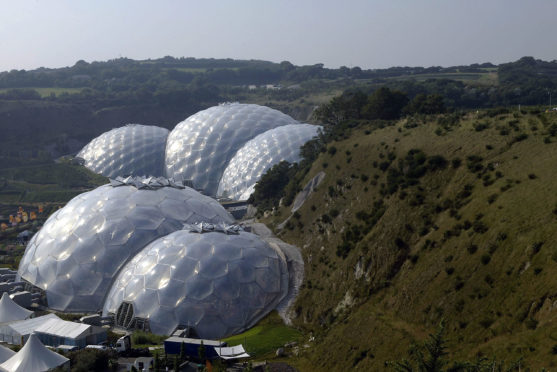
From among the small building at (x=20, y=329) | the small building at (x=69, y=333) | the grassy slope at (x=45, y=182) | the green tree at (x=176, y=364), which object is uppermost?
the green tree at (x=176, y=364)

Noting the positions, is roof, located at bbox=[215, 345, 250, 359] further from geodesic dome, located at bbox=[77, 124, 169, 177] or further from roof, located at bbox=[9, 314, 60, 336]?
geodesic dome, located at bbox=[77, 124, 169, 177]

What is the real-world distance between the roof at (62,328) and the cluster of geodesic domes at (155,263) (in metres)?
2.11

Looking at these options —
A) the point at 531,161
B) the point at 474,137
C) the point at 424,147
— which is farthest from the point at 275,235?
the point at 531,161

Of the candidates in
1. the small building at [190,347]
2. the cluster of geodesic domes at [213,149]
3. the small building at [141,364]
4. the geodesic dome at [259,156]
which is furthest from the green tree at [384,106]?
the small building at [141,364]

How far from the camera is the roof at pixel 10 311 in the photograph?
32719 mm

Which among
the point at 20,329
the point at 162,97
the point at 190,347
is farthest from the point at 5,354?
the point at 162,97

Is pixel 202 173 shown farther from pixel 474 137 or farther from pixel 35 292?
pixel 474 137

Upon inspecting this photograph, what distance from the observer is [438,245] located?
83.2 feet

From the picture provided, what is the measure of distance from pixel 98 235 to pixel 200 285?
28.2ft

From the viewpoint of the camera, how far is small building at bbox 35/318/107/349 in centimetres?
2889

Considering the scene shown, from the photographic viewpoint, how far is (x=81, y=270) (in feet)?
113

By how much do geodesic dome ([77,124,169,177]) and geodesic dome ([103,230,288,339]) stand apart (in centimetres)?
3517

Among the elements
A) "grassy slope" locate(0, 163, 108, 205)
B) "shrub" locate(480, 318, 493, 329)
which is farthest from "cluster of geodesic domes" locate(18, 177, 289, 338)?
"grassy slope" locate(0, 163, 108, 205)

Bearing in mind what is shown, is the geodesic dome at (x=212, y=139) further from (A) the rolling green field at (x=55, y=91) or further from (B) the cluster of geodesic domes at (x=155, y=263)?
(A) the rolling green field at (x=55, y=91)
